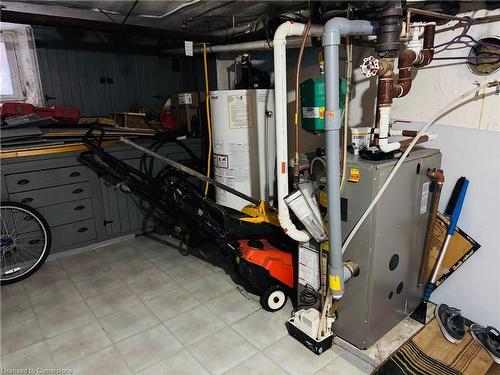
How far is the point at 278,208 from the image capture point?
5.93 feet

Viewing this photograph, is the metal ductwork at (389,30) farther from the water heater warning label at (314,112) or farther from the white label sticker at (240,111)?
the white label sticker at (240,111)

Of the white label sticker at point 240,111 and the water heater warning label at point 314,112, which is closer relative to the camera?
the water heater warning label at point 314,112

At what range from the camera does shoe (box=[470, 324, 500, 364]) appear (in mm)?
1789

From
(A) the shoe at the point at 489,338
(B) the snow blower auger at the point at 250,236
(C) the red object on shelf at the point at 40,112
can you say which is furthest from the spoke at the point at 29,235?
(A) the shoe at the point at 489,338

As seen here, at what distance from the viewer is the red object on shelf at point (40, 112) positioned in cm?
282

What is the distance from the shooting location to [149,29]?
2631 mm

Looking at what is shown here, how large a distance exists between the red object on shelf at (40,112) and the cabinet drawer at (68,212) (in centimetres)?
73

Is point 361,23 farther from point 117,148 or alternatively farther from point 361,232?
point 117,148

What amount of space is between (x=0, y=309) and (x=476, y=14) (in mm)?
3409

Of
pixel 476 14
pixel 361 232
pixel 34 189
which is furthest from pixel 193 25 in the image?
pixel 361 232

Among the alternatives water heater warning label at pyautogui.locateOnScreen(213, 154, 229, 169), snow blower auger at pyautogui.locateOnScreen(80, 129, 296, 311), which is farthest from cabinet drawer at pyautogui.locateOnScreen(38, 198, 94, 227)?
water heater warning label at pyautogui.locateOnScreen(213, 154, 229, 169)

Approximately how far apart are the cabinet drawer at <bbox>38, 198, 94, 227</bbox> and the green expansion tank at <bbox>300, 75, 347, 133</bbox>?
85.6 inches

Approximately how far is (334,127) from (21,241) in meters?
2.66

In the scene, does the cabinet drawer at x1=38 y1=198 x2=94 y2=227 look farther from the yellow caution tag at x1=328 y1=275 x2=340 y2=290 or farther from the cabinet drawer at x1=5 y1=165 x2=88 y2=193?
the yellow caution tag at x1=328 y1=275 x2=340 y2=290
